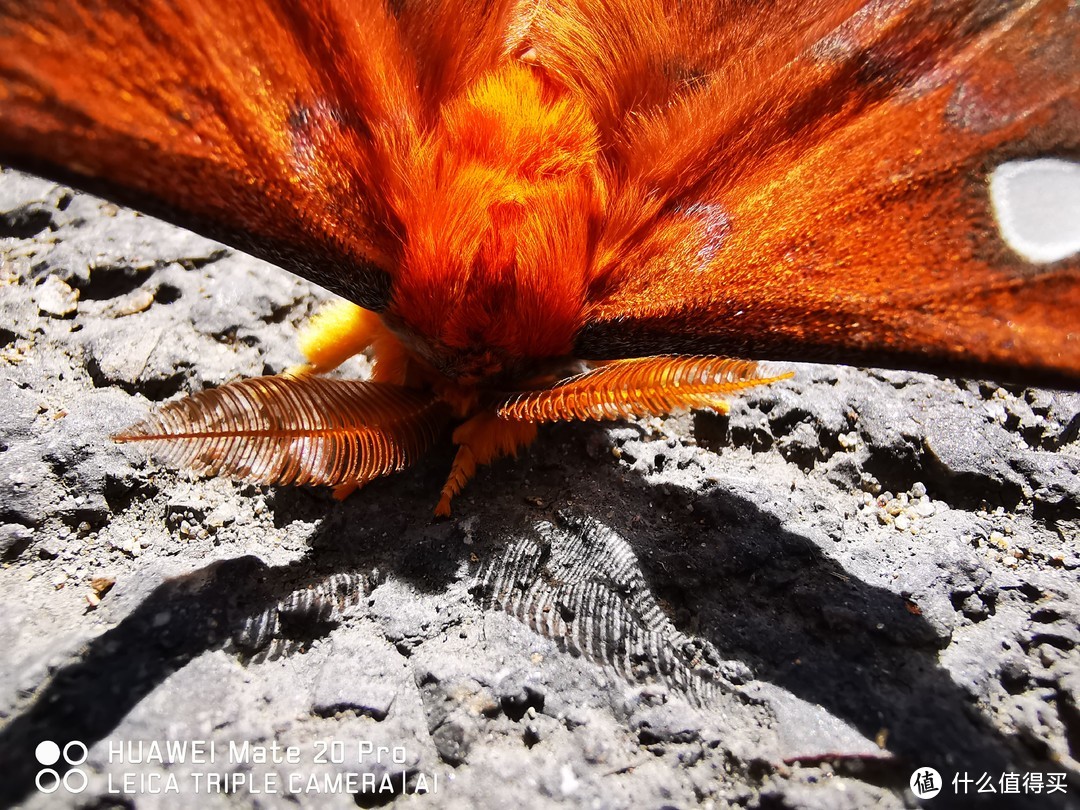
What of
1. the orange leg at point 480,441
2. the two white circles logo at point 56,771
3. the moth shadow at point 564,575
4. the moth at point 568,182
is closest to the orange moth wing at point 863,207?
the moth at point 568,182

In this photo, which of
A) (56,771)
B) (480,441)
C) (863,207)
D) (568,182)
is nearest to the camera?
(56,771)

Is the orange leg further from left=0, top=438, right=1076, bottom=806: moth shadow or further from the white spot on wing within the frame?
the white spot on wing

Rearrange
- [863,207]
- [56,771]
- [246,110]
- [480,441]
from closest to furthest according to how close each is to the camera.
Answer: [56,771] → [246,110] → [863,207] → [480,441]

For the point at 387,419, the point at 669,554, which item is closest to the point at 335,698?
the point at 387,419

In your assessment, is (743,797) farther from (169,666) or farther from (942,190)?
(942,190)

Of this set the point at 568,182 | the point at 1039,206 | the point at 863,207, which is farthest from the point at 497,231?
the point at 1039,206

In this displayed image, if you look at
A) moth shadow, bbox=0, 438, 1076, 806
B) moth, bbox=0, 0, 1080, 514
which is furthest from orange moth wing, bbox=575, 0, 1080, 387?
moth shadow, bbox=0, 438, 1076, 806

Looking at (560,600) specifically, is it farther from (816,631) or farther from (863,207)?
Result: (863,207)
